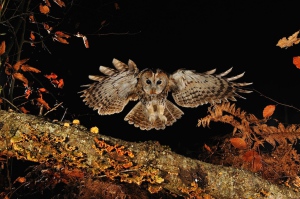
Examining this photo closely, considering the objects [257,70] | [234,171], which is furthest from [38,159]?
[257,70]

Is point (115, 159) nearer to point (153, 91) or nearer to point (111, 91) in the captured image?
point (111, 91)

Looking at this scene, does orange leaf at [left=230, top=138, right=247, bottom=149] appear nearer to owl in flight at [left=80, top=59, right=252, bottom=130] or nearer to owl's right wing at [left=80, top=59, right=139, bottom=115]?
owl in flight at [left=80, top=59, right=252, bottom=130]

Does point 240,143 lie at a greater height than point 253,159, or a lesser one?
greater

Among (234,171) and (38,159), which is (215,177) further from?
(38,159)

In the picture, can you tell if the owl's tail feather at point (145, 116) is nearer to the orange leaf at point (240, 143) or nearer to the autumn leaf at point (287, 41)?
the orange leaf at point (240, 143)

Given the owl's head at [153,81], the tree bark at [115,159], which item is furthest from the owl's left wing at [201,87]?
the tree bark at [115,159]

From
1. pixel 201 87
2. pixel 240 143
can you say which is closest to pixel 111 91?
pixel 201 87

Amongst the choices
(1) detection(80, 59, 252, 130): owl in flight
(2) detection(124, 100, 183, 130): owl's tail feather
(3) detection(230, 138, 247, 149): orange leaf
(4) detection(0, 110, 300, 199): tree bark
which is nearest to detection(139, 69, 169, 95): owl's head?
(1) detection(80, 59, 252, 130): owl in flight
